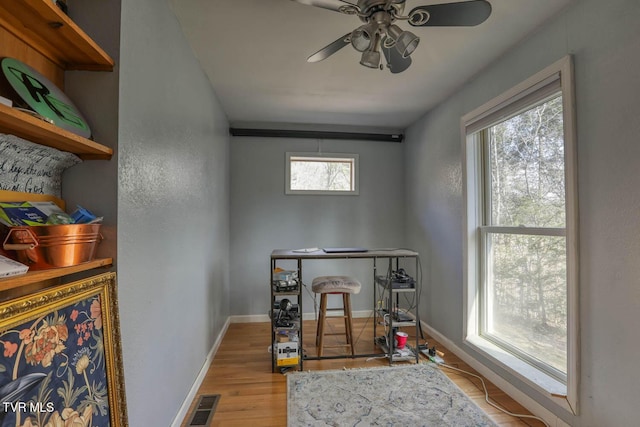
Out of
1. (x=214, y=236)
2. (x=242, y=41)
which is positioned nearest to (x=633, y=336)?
(x=242, y=41)

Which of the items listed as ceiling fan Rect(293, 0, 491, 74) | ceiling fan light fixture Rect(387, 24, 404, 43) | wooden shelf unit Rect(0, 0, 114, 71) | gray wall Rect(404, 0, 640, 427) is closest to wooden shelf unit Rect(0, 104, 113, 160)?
wooden shelf unit Rect(0, 0, 114, 71)

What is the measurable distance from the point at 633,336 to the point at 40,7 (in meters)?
2.52

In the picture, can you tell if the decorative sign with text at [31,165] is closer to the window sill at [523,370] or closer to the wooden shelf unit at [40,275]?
the wooden shelf unit at [40,275]

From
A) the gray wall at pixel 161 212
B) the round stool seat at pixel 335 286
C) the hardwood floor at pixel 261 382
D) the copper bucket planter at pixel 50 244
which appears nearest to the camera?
the copper bucket planter at pixel 50 244

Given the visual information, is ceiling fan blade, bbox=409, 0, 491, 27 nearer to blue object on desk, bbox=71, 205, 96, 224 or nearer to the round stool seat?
blue object on desk, bbox=71, 205, 96, 224

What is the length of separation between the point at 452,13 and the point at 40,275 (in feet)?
5.78

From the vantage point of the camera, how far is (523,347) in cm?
208

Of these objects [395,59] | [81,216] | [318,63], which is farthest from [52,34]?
[318,63]

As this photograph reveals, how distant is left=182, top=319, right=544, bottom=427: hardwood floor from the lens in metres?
1.81

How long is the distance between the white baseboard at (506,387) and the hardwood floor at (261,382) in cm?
4

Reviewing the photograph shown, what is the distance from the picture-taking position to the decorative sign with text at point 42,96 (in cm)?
80

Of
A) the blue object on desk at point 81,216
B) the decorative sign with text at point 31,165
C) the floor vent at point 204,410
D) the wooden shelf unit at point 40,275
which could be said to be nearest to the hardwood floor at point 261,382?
the floor vent at point 204,410

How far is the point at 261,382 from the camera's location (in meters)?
2.20

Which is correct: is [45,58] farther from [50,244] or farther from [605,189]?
[605,189]
